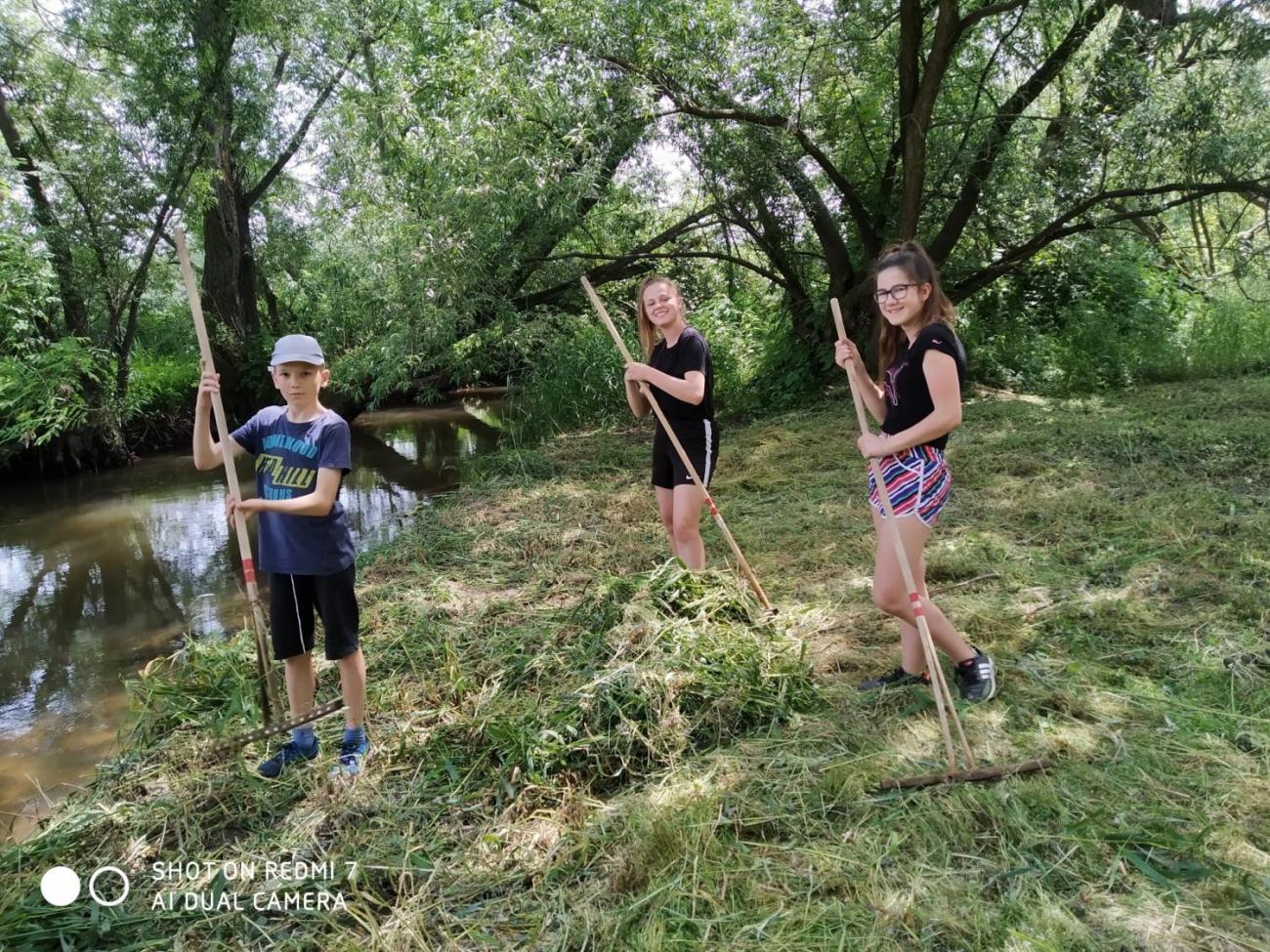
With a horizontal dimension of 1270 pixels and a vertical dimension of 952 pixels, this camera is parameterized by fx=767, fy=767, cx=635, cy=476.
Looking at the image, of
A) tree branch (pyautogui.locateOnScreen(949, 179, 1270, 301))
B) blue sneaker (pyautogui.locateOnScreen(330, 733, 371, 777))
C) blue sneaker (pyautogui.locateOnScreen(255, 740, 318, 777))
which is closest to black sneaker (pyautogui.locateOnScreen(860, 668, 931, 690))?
blue sneaker (pyautogui.locateOnScreen(330, 733, 371, 777))

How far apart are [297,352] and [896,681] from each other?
2.49 metres

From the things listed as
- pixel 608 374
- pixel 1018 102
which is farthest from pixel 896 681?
pixel 1018 102

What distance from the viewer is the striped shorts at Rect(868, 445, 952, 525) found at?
2527mm

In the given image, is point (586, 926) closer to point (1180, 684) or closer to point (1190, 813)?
point (1190, 813)

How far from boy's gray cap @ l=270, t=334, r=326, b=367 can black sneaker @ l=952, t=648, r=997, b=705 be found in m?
2.52

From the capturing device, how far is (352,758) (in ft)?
9.11

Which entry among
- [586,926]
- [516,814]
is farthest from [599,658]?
[586,926]

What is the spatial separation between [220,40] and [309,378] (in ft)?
32.0

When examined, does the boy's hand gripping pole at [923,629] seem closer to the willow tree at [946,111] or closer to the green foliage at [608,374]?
the willow tree at [946,111]

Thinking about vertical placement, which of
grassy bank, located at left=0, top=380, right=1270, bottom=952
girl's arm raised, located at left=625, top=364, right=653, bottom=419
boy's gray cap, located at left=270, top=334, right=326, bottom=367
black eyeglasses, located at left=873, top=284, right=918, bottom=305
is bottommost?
grassy bank, located at left=0, top=380, right=1270, bottom=952

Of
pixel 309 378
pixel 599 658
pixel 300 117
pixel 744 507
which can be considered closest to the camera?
pixel 309 378

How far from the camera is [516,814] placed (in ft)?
8.14

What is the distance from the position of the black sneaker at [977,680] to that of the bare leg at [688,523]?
124 centimetres

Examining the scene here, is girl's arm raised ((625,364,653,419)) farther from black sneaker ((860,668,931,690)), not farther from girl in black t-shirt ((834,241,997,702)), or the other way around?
black sneaker ((860,668,931,690))
